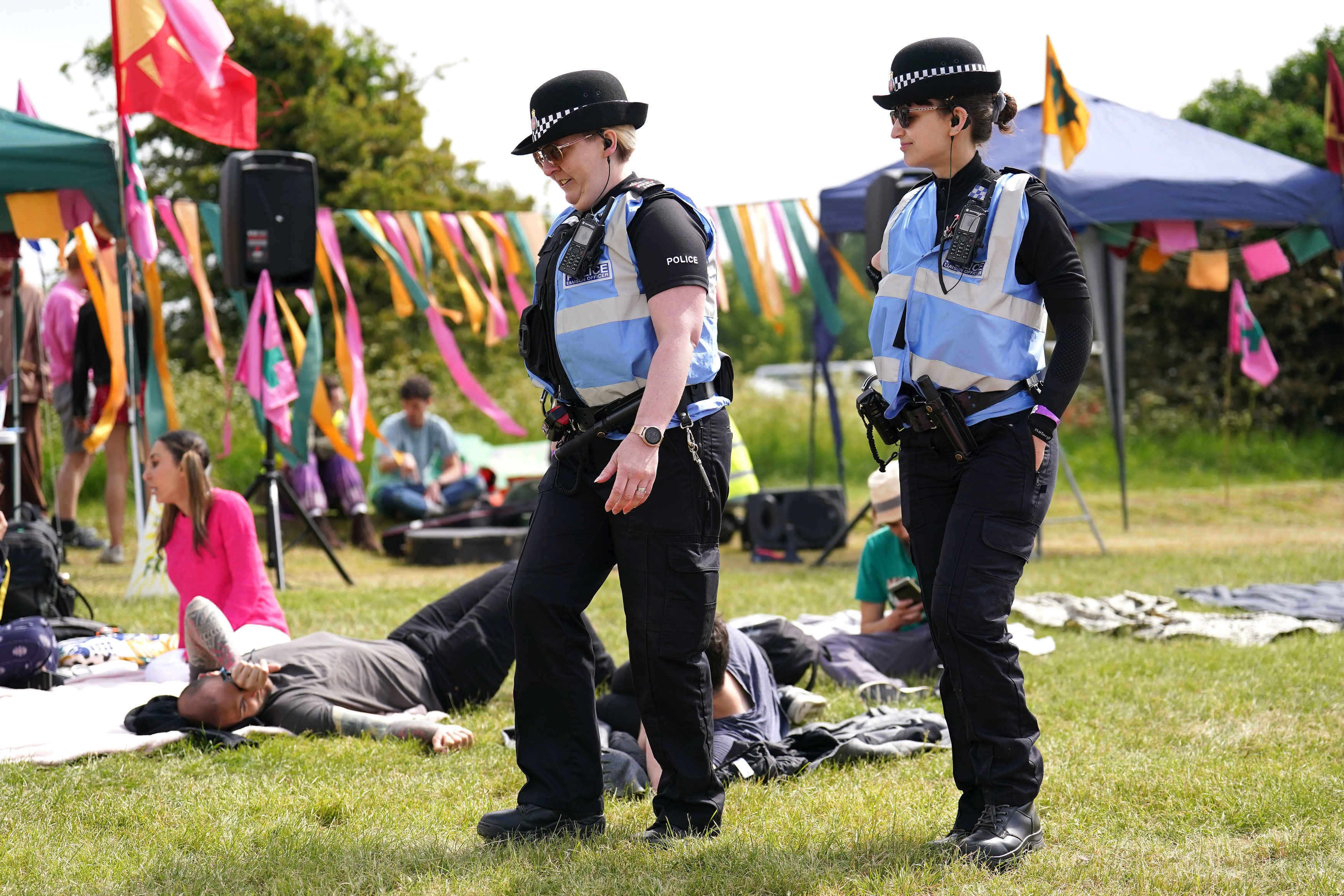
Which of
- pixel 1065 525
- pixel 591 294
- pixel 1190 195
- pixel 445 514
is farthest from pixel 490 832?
pixel 1065 525

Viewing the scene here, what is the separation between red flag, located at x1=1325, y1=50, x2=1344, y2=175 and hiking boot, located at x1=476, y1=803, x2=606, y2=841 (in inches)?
336

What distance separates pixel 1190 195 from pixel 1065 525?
339 centimetres

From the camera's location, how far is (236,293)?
7.38 metres

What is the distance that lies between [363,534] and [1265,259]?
24.2 ft

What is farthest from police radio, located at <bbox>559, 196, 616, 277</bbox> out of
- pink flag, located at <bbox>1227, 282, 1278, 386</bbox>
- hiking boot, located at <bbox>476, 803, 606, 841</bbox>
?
pink flag, located at <bbox>1227, 282, 1278, 386</bbox>

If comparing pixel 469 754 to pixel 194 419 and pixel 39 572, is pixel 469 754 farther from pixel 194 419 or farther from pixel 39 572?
pixel 194 419

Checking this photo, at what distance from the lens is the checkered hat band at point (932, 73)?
2727 millimetres

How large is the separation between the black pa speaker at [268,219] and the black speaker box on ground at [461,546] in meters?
2.21

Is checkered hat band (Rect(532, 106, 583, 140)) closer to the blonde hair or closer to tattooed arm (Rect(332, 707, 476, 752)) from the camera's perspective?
tattooed arm (Rect(332, 707, 476, 752))

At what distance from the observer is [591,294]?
2.76m

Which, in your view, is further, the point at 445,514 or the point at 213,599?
the point at 445,514

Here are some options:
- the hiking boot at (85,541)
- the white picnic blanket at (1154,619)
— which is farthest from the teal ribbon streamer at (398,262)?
the white picnic blanket at (1154,619)

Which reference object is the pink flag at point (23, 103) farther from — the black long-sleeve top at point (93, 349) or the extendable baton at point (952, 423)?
the extendable baton at point (952, 423)

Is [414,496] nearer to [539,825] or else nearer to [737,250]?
[737,250]
